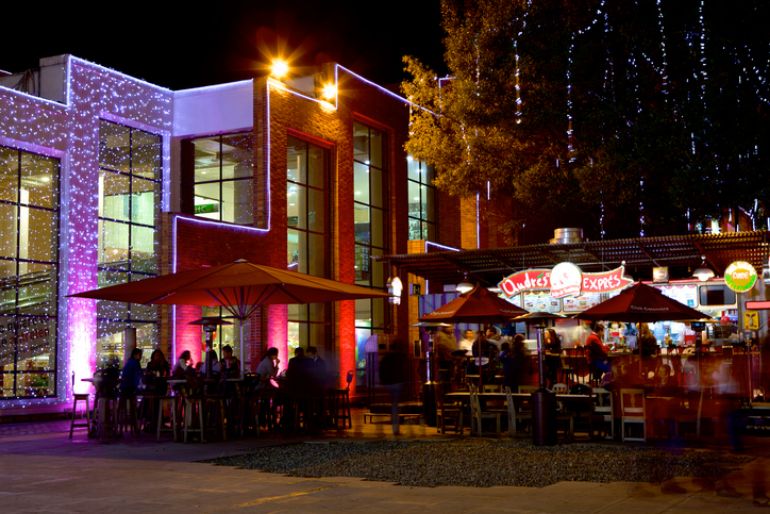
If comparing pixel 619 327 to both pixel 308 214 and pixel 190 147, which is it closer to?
pixel 308 214

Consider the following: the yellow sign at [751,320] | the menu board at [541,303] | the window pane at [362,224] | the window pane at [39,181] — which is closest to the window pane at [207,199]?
the window pane at [39,181]

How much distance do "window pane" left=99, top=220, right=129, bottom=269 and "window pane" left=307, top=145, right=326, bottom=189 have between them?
18.7 ft

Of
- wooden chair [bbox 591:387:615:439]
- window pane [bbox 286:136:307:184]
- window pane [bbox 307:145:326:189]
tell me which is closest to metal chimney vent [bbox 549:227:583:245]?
wooden chair [bbox 591:387:615:439]

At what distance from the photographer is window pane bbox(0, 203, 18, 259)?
21.3 m

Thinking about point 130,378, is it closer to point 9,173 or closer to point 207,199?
point 9,173

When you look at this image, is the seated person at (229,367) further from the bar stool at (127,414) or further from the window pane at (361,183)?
the window pane at (361,183)

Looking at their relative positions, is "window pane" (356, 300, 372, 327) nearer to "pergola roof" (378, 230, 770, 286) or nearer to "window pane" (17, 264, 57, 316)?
"pergola roof" (378, 230, 770, 286)

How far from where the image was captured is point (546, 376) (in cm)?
1855

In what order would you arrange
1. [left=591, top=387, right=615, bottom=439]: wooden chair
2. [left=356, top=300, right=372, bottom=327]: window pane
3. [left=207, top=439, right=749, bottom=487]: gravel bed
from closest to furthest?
[left=207, top=439, right=749, bottom=487]: gravel bed → [left=591, top=387, right=615, bottom=439]: wooden chair → [left=356, top=300, right=372, bottom=327]: window pane

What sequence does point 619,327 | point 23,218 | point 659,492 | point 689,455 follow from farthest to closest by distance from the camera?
point 619,327 < point 23,218 < point 689,455 < point 659,492

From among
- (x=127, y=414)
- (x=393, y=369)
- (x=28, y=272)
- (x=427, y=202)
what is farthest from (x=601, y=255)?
(x=427, y=202)

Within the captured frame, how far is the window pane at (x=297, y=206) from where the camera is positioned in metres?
26.9

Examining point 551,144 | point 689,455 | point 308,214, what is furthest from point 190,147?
point 689,455

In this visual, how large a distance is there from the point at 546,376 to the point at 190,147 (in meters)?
11.8
